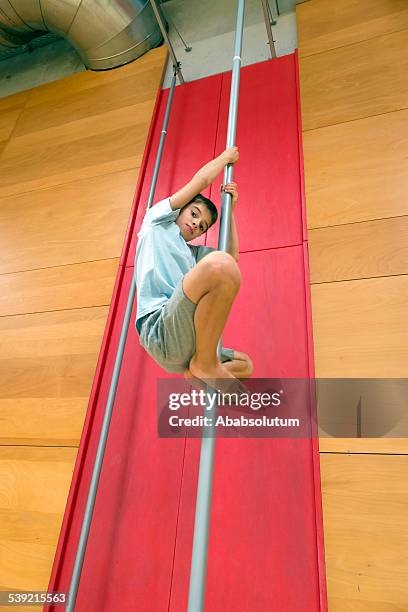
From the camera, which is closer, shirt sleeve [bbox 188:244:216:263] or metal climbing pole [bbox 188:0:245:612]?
metal climbing pole [bbox 188:0:245:612]

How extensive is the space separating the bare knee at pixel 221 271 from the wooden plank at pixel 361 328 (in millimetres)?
802

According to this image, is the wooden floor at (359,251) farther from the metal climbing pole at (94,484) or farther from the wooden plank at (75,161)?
the wooden plank at (75,161)

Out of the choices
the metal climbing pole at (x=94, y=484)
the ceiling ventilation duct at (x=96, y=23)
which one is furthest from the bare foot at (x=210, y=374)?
the ceiling ventilation duct at (x=96, y=23)

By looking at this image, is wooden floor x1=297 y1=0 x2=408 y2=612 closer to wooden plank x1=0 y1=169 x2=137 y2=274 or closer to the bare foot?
the bare foot

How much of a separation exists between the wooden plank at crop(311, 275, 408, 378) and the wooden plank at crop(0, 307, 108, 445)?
1.11 metres

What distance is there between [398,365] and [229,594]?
996 millimetres

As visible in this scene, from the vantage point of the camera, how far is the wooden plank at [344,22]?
2.34 m

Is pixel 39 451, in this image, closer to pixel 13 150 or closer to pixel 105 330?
pixel 105 330

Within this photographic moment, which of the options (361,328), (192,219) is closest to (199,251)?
(192,219)

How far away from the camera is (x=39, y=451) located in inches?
69.7

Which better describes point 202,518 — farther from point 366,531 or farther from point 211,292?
point 366,531

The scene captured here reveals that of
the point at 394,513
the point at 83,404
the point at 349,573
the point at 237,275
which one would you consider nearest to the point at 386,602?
the point at 349,573

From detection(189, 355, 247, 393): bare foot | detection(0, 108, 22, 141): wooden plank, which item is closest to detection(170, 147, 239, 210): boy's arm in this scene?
detection(189, 355, 247, 393): bare foot

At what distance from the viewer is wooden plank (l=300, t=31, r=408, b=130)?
2.07 meters
